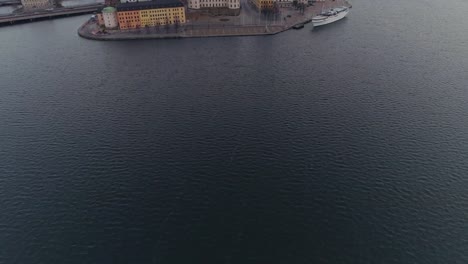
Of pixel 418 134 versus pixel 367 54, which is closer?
pixel 418 134

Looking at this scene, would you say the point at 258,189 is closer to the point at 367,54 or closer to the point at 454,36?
the point at 367,54

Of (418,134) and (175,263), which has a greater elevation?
(418,134)

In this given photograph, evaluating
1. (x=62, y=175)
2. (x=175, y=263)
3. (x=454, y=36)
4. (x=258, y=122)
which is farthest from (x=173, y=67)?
(x=454, y=36)

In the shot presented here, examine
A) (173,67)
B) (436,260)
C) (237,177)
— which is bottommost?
(436,260)

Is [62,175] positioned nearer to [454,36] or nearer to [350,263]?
[350,263]

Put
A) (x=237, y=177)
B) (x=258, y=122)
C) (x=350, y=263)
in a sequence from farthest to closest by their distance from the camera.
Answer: (x=258, y=122) < (x=237, y=177) < (x=350, y=263)

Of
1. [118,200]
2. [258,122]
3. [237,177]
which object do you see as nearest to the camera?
[118,200]

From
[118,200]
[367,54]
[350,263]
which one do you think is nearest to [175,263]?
[118,200]
